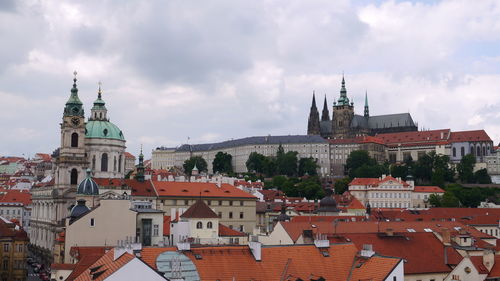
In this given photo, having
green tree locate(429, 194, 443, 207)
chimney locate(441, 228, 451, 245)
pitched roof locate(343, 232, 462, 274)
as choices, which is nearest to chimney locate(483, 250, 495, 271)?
pitched roof locate(343, 232, 462, 274)

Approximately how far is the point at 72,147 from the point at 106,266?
69880 mm

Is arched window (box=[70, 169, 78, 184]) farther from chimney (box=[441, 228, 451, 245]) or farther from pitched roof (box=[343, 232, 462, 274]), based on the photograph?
chimney (box=[441, 228, 451, 245])

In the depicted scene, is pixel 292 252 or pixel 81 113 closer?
pixel 292 252

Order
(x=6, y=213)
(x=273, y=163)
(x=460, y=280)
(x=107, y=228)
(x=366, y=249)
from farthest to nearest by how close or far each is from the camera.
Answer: (x=273, y=163) < (x=6, y=213) < (x=107, y=228) < (x=460, y=280) < (x=366, y=249)

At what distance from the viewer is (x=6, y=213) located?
126 metres

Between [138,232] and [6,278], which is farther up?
[138,232]

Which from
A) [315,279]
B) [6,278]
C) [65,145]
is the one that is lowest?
[6,278]

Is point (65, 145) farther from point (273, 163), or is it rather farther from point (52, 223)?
point (273, 163)

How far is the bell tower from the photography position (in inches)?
3814

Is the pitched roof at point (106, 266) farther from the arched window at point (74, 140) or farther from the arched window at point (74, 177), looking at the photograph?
the arched window at point (74, 140)

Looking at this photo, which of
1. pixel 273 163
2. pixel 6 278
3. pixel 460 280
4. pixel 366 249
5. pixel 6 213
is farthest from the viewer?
pixel 273 163

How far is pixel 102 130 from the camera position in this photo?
111 meters

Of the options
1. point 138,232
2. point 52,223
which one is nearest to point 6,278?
point 138,232

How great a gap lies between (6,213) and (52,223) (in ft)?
125
